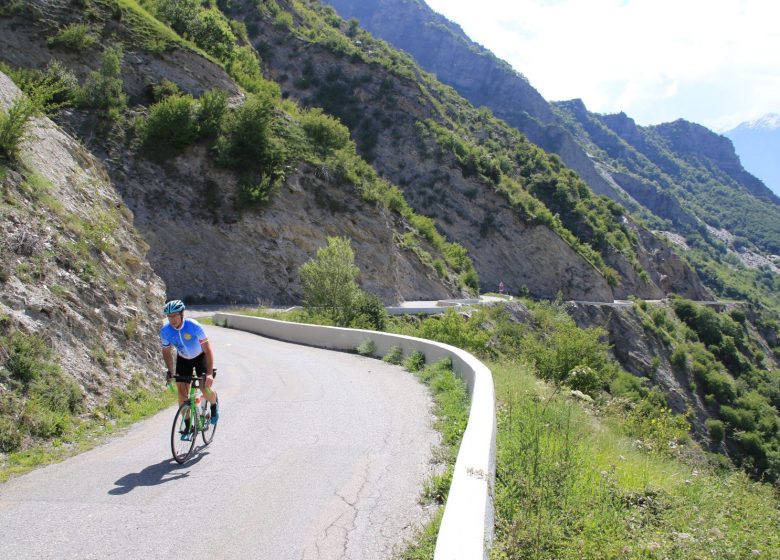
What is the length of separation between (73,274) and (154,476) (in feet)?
17.5

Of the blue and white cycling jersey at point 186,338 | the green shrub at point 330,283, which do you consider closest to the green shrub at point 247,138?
the green shrub at point 330,283

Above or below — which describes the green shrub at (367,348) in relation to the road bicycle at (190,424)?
below

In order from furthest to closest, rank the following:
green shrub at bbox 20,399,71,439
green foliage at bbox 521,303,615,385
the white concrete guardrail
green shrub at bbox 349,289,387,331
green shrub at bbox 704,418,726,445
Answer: green shrub at bbox 704,418,726,445, green shrub at bbox 349,289,387,331, green foliage at bbox 521,303,615,385, green shrub at bbox 20,399,71,439, the white concrete guardrail

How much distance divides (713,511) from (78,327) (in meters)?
8.99

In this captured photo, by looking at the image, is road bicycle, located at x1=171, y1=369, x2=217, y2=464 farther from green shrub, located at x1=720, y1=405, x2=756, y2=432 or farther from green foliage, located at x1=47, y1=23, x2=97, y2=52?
green shrub, located at x1=720, y1=405, x2=756, y2=432

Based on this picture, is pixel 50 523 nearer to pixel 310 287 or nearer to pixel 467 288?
pixel 310 287

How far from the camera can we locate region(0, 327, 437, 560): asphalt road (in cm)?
441

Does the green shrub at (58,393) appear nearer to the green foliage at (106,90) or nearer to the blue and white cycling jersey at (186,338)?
the blue and white cycling jersey at (186,338)

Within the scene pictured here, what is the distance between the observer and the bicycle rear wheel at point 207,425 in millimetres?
7254

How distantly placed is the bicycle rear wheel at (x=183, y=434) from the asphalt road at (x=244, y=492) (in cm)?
14

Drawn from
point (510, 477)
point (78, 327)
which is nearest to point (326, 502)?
point (510, 477)

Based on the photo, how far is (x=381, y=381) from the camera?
41.2ft

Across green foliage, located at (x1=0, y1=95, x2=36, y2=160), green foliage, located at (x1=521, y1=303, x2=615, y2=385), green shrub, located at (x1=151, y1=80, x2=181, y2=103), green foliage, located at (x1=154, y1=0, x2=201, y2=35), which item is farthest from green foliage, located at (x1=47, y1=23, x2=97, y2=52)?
green foliage, located at (x1=521, y1=303, x2=615, y2=385)

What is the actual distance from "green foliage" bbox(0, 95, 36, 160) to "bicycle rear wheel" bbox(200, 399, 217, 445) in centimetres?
679
